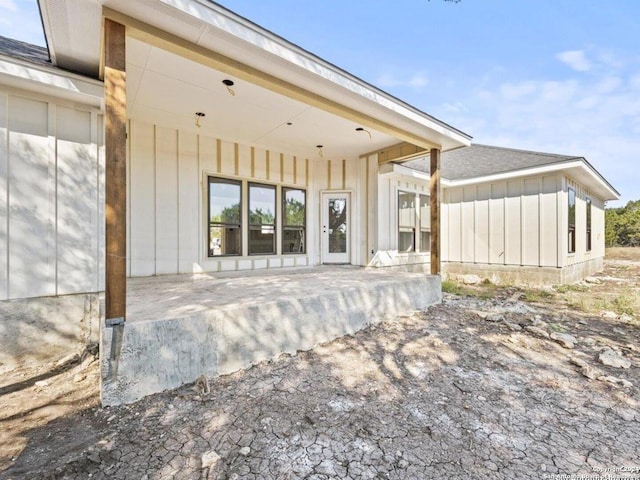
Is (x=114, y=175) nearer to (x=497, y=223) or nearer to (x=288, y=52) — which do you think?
(x=288, y=52)

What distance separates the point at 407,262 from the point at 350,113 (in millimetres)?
4932

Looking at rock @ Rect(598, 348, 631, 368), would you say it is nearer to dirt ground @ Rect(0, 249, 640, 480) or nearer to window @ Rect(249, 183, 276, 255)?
dirt ground @ Rect(0, 249, 640, 480)

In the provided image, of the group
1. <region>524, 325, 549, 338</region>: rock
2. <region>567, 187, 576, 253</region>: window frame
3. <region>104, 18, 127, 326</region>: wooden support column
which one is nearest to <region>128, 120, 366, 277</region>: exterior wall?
<region>104, 18, 127, 326</region>: wooden support column

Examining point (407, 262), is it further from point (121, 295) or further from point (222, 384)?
point (121, 295)

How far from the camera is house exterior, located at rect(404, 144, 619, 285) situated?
799 centimetres

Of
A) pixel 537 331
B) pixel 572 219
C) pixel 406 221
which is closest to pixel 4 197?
pixel 537 331

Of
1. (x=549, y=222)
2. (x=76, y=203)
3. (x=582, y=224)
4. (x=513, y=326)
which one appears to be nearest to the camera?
(x=76, y=203)

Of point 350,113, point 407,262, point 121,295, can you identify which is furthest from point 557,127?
point 121,295

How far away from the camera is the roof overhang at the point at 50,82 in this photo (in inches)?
117

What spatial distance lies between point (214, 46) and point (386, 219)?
539 cm

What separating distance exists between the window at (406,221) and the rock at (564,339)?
4.12 metres

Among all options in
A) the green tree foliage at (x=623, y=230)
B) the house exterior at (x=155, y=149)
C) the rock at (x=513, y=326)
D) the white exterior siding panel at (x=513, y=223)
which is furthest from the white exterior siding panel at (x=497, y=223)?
the green tree foliage at (x=623, y=230)

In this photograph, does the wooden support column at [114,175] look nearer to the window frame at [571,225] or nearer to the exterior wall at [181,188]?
the exterior wall at [181,188]

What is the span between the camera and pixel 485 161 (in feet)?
32.2
